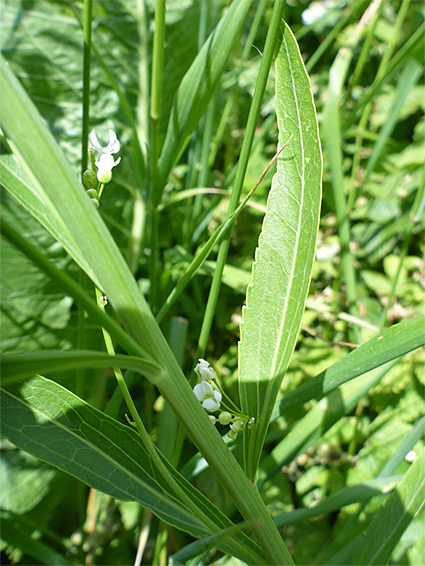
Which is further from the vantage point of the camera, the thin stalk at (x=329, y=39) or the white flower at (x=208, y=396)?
the thin stalk at (x=329, y=39)

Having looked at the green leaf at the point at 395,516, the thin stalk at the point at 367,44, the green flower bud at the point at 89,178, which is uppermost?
the thin stalk at the point at 367,44

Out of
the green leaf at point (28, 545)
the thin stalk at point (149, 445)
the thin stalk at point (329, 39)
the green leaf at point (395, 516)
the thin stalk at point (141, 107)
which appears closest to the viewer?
the thin stalk at point (149, 445)

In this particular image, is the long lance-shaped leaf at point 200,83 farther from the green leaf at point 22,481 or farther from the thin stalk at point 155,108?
the green leaf at point 22,481

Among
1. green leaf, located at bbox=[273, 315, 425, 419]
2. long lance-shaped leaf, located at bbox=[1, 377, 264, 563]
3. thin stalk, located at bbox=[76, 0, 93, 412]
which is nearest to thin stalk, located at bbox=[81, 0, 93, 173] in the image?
thin stalk, located at bbox=[76, 0, 93, 412]

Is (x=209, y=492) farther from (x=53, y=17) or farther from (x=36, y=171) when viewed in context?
(x=53, y=17)

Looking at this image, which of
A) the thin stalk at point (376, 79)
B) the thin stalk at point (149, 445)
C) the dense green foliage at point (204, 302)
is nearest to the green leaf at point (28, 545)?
the dense green foliage at point (204, 302)

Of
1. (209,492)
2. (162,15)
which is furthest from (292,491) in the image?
(162,15)

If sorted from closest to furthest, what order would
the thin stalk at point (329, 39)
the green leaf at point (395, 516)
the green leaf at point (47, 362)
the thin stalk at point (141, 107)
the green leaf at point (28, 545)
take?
1. the green leaf at point (47, 362)
2. the green leaf at point (395, 516)
3. the green leaf at point (28, 545)
4. the thin stalk at point (329, 39)
5. the thin stalk at point (141, 107)
